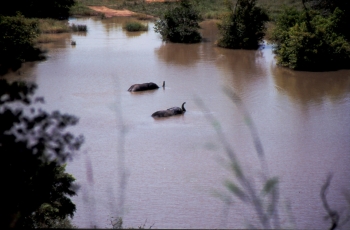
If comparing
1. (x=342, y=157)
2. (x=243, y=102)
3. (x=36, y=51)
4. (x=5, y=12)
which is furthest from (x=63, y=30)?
(x=342, y=157)

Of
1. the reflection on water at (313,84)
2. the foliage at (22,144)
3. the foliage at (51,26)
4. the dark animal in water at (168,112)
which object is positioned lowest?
the foliage at (51,26)

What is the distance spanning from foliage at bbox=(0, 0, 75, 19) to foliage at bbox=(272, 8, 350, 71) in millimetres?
12380

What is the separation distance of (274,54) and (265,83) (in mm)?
5548

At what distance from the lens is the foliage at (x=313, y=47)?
19438 mm

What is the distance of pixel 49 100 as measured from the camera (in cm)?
1455

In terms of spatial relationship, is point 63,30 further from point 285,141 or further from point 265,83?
point 285,141

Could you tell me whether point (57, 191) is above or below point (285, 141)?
above

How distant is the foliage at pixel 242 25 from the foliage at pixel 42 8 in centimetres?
944

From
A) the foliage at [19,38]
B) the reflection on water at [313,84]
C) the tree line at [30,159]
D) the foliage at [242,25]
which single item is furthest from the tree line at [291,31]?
the tree line at [30,159]

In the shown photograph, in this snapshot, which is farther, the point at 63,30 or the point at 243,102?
the point at 63,30

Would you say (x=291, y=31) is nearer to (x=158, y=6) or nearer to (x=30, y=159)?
(x=158, y=6)

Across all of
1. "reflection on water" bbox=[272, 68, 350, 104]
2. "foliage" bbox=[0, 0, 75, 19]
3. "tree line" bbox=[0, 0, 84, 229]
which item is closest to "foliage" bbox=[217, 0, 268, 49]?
"reflection on water" bbox=[272, 68, 350, 104]

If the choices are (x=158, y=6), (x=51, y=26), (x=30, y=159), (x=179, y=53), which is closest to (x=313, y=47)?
(x=179, y=53)

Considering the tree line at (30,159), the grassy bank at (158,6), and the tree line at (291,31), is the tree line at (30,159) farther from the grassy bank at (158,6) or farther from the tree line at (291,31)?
the grassy bank at (158,6)
